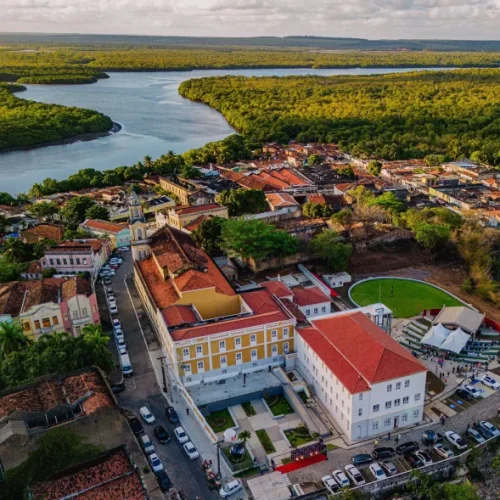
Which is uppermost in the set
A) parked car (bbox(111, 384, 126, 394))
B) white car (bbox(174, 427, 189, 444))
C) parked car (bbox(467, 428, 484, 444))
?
parked car (bbox(111, 384, 126, 394))

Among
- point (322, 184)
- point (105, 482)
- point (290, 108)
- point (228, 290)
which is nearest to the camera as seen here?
point (105, 482)

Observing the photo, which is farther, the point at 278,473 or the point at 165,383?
the point at 165,383

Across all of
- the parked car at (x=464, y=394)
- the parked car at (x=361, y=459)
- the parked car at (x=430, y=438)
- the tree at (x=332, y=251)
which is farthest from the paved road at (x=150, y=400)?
the tree at (x=332, y=251)

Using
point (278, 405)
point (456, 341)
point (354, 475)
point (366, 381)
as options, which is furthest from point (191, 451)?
point (456, 341)

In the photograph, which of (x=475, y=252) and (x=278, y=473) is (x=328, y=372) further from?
(x=475, y=252)

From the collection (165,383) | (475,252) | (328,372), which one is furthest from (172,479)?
(475,252)

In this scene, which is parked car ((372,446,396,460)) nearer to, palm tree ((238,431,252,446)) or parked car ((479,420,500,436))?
parked car ((479,420,500,436))

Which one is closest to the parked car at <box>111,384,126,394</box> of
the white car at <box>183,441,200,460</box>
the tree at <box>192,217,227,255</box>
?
the white car at <box>183,441,200,460</box>
